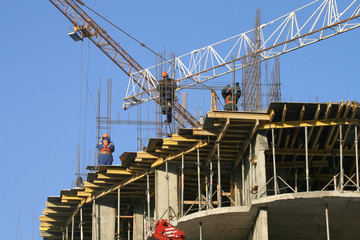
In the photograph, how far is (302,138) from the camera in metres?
47.8

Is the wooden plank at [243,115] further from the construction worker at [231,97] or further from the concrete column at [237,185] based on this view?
the concrete column at [237,185]

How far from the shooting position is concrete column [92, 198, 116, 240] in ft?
184

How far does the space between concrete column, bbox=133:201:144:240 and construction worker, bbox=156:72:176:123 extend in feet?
22.8

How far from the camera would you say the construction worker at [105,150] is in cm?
5628

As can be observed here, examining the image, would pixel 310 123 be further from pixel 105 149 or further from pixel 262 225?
pixel 105 149

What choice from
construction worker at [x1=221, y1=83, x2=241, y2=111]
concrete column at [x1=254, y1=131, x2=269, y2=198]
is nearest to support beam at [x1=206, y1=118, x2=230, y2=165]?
concrete column at [x1=254, y1=131, x2=269, y2=198]

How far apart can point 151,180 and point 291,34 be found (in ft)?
93.7

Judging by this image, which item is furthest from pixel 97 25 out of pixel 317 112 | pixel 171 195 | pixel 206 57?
pixel 317 112

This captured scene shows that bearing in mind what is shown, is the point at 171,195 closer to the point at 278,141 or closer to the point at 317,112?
the point at 278,141

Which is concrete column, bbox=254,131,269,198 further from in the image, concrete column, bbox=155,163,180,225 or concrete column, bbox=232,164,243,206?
concrete column, bbox=155,163,180,225

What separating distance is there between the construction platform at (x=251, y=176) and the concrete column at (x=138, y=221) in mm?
71

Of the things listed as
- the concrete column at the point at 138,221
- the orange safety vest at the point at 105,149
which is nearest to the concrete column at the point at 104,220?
the concrete column at the point at 138,221

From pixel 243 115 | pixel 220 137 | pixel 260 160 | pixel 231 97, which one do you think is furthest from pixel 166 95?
pixel 260 160

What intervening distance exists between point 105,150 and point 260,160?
1466 centimetres
